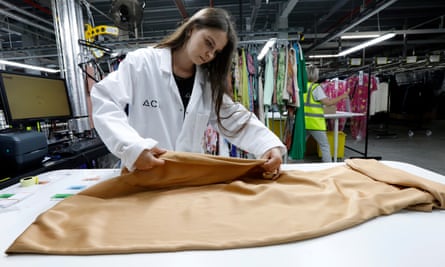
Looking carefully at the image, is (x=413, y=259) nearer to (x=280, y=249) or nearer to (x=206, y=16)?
(x=280, y=249)

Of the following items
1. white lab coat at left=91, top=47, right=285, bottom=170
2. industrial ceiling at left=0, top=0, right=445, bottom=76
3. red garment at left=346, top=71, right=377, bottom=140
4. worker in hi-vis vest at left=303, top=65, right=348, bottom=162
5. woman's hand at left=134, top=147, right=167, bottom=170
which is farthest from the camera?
red garment at left=346, top=71, right=377, bottom=140

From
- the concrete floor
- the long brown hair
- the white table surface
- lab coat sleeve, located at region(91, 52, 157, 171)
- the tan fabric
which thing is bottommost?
the concrete floor

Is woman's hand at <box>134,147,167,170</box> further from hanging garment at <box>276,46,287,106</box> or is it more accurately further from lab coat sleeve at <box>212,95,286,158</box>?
hanging garment at <box>276,46,287,106</box>

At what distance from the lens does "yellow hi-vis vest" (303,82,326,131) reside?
11.7ft

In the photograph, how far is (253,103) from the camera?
10.4ft

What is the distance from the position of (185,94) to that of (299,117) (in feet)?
7.69

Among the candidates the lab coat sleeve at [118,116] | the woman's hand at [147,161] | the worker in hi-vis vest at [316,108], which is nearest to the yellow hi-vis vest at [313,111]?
the worker in hi-vis vest at [316,108]

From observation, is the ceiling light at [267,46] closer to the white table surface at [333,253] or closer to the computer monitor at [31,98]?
the computer monitor at [31,98]

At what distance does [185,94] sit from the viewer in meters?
1.29

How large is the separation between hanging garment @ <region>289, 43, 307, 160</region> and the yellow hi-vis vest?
0.41m

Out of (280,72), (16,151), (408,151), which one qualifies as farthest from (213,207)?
(408,151)

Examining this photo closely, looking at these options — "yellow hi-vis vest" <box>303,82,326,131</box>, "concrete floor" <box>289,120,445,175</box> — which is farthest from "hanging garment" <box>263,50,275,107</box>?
"concrete floor" <box>289,120,445,175</box>

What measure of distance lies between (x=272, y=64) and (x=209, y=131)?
1248 millimetres

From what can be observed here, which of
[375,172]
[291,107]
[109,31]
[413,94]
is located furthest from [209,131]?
[413,94]
